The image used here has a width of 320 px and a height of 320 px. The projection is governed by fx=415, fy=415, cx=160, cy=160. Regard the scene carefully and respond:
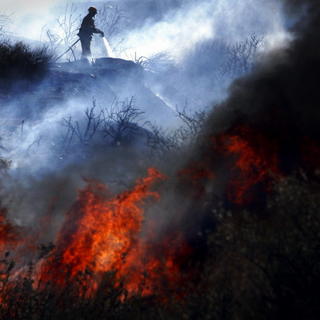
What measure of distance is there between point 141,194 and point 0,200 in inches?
181

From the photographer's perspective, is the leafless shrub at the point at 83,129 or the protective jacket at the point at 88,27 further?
the protective jacket at the point at 88,27

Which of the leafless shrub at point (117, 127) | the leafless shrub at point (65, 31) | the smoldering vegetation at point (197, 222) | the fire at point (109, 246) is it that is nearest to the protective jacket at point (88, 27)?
the leafless shrub at point (117, 127)

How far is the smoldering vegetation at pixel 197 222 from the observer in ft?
26.9

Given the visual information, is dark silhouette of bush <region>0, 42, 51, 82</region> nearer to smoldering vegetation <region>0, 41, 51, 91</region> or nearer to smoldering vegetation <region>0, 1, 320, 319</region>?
smoldering vegetation <region>0, 41, 51, 91</region>

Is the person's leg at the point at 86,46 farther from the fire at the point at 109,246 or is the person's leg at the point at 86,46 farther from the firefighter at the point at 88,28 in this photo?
the fire at the point at 109,246

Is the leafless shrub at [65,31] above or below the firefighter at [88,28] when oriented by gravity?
above

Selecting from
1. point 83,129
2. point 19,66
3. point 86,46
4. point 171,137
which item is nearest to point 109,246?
point 83,129

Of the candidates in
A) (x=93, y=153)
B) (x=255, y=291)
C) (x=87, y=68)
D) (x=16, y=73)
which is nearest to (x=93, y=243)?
(x=255, y=291)

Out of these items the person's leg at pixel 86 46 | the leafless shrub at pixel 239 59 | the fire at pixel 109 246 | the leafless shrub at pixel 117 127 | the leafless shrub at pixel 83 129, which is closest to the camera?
the fire at pixel 109 246

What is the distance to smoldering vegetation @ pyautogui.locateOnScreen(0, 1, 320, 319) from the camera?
821cm

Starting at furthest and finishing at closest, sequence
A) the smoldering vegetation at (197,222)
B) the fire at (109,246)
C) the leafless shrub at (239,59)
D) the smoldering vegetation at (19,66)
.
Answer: the leafless shrub at (239,59) < the smoldering vegetation at (19,66) < the fire at (109,246) < the smoldering vegetation at (197,222)

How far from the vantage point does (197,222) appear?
12.2 metres

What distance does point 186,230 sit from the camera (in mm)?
12094

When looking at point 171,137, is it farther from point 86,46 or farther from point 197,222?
point 197,222
